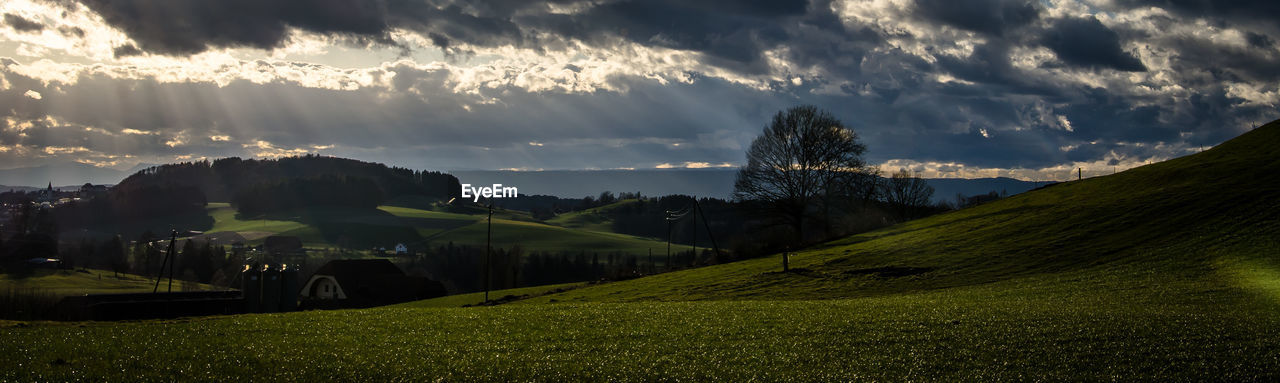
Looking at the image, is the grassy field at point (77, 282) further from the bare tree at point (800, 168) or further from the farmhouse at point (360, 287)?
the bare tree at point (800, 168)

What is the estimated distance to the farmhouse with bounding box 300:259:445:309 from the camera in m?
93.7

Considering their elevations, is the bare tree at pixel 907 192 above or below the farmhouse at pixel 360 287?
above

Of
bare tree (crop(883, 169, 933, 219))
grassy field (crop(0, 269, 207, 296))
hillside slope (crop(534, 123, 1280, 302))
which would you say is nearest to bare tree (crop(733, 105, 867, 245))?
hillside slope (crop(534, 123, 1280, 302))

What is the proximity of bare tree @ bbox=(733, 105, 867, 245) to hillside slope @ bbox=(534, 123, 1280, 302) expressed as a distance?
32.9 ft

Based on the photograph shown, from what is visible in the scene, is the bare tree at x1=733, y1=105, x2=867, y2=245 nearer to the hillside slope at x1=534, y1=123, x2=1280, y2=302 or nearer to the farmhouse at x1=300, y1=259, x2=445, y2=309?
the hillside slope at x1=534, y1=123, x2=1280, y2=302

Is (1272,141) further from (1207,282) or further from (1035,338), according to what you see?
(1035,338)

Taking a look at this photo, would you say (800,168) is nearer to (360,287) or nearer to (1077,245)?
(1077,245)

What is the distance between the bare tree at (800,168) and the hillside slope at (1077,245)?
1003 centimetres

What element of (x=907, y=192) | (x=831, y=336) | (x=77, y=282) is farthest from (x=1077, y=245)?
(x=77, y=282)

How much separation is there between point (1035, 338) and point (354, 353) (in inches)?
691

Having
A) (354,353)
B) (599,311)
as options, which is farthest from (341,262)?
(354,353)

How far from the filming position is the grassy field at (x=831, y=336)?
1670cm

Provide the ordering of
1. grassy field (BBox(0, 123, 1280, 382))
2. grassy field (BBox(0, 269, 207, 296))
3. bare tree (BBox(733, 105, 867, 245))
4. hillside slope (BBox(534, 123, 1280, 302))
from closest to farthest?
grassy field (BBox(0, 123, 1280, 382)) < hillside slope (BBox(534, 123, 1280, 302)) < bare tree (BBox(733, 105, 867, 245)) < grassy field (BBox(0, 269, 207, 296))

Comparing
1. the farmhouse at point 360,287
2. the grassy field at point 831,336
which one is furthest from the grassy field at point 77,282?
the grassy field at point 831,336
